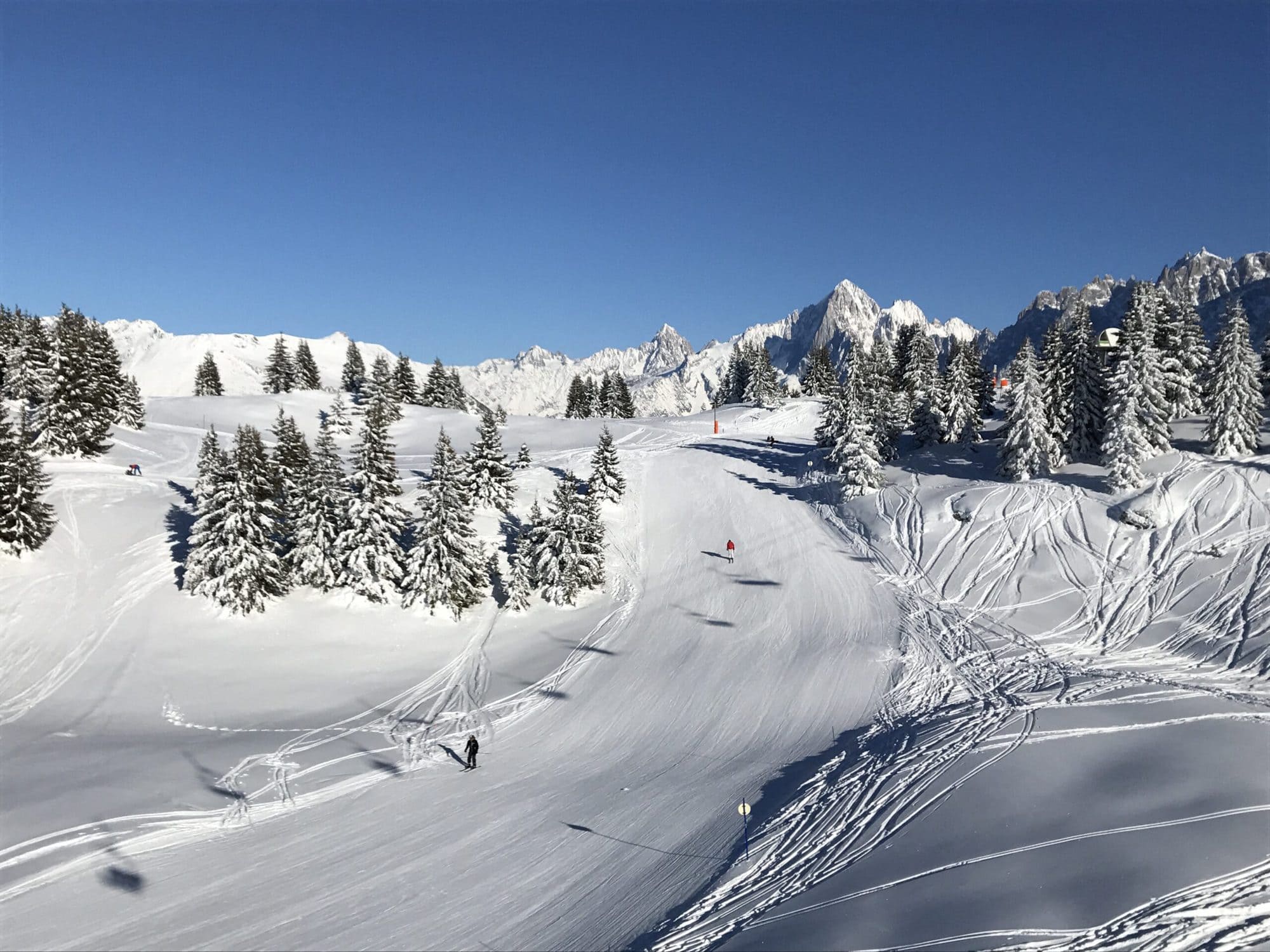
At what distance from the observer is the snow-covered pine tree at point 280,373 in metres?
87.8

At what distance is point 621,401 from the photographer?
3836 inches

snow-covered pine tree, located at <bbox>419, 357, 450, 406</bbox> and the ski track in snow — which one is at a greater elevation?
snow-covered pine tree, located at <bbox>419, 357, 450, 406</bbox>

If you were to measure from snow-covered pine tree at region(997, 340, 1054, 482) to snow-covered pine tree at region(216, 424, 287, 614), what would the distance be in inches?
1670

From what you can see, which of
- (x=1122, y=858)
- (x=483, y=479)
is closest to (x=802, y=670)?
(x=1122, y=858)

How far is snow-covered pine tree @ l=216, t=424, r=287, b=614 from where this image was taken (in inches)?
1166

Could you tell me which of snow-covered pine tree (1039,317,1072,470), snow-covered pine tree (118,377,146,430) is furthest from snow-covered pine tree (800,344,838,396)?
snow-covered pine tree (118,377,146,430)

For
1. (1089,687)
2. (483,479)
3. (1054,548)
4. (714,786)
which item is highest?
(483,479)

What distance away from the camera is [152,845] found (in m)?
13.8

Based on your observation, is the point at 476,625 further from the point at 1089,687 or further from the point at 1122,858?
the point at 1122,858

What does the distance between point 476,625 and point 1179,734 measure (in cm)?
2680

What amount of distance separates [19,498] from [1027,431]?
54.6m

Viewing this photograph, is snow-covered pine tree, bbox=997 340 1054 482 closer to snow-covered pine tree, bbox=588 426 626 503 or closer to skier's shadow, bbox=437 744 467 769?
snow-covered pine tree, bbox=588 426 626 503

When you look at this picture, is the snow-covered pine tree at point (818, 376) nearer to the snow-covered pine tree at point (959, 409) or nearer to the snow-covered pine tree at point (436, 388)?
the snow-covered pine tree at point (959, 409)

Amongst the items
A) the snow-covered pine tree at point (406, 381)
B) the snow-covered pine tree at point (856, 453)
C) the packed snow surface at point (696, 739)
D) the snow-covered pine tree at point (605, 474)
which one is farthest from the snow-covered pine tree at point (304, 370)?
the snow-covered pine tree at point (856, 453)
